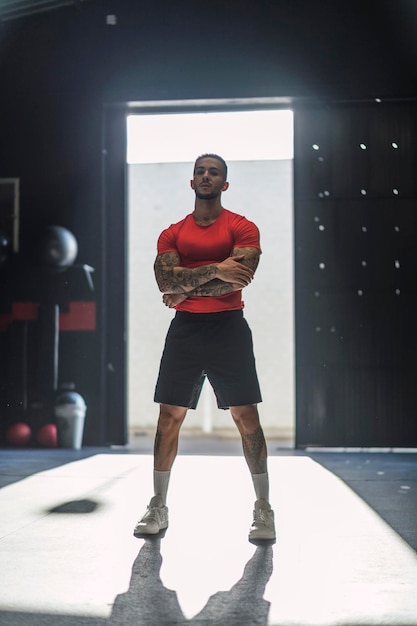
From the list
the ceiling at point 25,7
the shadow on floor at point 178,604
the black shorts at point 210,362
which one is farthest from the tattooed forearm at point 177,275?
the ceiling at point 25,7

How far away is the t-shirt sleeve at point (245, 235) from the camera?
283 centimetres

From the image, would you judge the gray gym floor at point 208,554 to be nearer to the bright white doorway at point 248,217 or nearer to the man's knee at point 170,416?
the man's knee at point 170,416

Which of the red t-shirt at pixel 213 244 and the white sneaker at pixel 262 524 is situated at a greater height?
the red t-shirt at pixel 213 244

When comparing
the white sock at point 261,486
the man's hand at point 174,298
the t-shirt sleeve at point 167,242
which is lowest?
the white sock at point 261,486

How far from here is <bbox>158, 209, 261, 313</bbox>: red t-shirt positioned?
2.85 metres

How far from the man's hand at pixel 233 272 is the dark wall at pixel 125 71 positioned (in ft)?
13.9

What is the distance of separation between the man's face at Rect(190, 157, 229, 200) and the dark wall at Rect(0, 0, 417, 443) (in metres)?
4.12

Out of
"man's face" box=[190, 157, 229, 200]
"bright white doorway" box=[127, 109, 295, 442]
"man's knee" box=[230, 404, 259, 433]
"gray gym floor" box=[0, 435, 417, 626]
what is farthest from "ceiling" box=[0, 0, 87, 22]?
"man's knee" box=[230, 404, 259, 433]

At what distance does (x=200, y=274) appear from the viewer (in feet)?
9.06

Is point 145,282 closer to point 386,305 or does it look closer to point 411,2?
point 386,305

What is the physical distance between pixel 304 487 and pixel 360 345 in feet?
8.68

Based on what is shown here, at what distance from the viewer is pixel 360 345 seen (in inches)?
263

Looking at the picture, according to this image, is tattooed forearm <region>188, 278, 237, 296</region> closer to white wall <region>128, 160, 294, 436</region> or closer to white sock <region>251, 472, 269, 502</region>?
white sock <region>251, 472, 269, 502</region>

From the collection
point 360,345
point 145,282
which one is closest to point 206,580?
point 360,345
